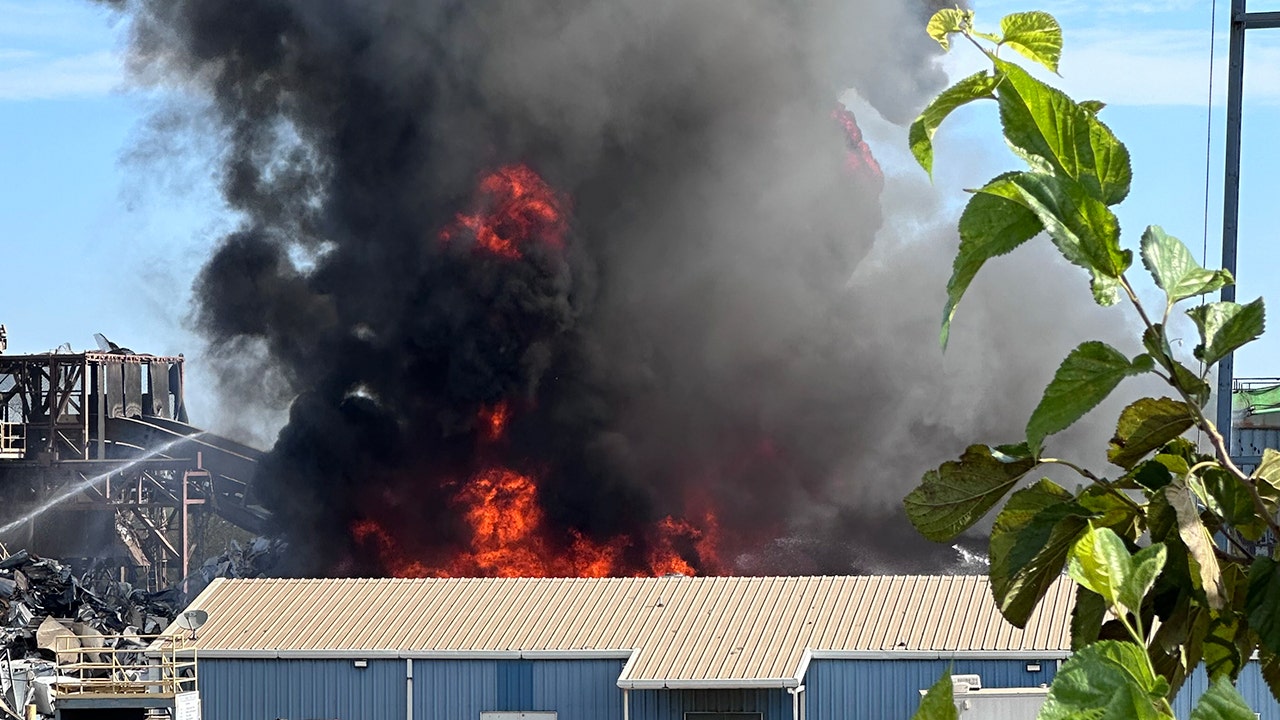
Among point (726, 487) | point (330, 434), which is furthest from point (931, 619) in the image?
point (330, 434)

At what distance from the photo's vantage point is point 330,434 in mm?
52500

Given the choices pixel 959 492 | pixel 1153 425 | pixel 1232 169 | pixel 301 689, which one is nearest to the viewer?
pixel 1153 425

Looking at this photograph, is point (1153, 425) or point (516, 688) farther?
point (516, 688)

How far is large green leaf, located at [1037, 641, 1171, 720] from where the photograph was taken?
1.80 meters

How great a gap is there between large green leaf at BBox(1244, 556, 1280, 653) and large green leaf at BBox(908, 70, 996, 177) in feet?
2.89

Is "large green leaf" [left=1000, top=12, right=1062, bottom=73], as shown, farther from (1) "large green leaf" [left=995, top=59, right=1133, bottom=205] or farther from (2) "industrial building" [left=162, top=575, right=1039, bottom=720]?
(2) "industrial building" [left=162, top=575, right=1039, bottom=720]

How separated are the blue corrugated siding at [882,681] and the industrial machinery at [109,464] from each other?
3571 centimetres

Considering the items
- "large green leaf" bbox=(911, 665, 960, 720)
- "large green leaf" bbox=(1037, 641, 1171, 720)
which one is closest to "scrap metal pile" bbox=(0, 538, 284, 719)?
"large green leaf" bbox=(911, 665, 960, 720)

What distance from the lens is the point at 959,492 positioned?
9.84ft

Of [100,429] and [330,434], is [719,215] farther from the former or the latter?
[100,429]

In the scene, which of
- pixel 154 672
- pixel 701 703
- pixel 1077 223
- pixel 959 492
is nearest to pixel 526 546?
pixel 154 672

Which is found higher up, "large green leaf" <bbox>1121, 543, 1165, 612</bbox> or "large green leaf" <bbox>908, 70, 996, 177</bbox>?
Result: "large green leaf" <bbox>908, 70, 996, 177</bbox>

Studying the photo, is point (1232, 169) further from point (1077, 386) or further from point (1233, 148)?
point (1077, 386)

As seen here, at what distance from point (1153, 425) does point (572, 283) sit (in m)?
49.9
